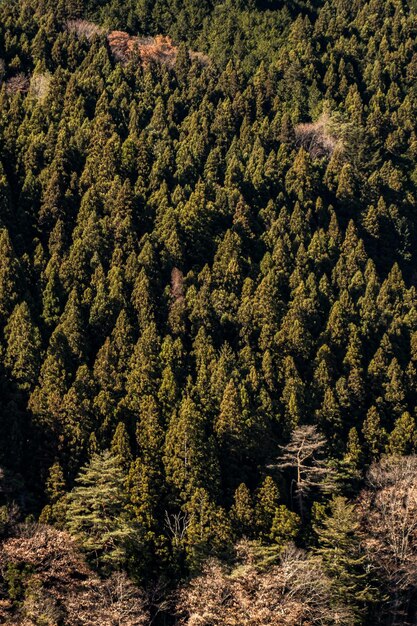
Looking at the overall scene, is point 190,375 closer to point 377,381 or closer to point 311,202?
point 377,381

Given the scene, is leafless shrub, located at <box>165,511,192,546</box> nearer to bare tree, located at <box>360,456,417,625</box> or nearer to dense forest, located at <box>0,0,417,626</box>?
dense forest, located at <box>0,0,417,626</box>

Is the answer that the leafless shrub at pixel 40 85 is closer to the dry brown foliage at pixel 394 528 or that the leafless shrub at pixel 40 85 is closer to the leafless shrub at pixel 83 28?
the leafless shrub at pixel 83 28

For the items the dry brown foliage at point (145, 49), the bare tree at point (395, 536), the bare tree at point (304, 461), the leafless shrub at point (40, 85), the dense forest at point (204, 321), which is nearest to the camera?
the dense forest at point (204, 321)

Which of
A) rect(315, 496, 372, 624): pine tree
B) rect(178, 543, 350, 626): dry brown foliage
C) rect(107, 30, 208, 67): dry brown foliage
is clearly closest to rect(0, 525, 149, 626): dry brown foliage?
rect(178, 543, 350, 626): dry brown foliage

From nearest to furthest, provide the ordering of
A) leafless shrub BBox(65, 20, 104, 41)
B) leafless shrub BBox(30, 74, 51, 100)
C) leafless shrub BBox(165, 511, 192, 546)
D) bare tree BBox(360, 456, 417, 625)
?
bare tree BBox(360, 456, 417, 625) < leafless shrub BBox(165, 511, 192, 546) < leafless shrub BBox(30, 74, 51, 100) < leafless shrub BBox(65, 20, 104, 41)

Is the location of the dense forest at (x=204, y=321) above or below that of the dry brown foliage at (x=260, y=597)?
above

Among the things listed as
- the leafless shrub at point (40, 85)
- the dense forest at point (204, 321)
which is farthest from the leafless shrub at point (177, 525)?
the leafless shrub at point (40, 85)

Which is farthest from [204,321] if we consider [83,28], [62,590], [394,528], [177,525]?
[83,28]

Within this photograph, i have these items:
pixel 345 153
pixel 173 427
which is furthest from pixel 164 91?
pixel 173 427
